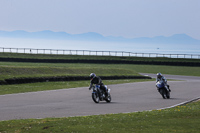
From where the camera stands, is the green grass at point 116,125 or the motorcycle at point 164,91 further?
the motorcycle at point 164,91

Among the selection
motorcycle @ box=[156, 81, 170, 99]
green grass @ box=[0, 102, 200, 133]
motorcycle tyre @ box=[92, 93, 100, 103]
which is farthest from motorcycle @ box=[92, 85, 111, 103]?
green grass @ box=[0, 102, 200, 133]

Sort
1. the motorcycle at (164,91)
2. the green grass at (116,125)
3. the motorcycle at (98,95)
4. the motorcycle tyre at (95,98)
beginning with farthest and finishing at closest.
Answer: the motorcycle at (164,91) → the motorcycle at (98,95) → the motorcycle tyre at (95,98) → the green grass at (116,125)

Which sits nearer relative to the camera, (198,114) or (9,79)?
(198,114)

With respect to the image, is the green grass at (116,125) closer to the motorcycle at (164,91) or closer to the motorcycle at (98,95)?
the motorcycle at (98,95)

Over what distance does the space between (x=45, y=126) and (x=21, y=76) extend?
21879 mm

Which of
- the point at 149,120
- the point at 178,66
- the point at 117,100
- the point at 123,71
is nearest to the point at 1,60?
the point at 123,71

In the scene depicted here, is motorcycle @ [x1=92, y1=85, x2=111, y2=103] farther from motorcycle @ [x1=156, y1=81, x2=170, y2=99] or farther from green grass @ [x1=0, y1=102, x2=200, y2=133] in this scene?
green grass @ [x1=0, y1=102, x2=200, y2=133]

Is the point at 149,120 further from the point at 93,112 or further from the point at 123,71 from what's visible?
the point at 123,71

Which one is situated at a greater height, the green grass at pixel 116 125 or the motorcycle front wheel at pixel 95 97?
the motorcycle front wheel at pixel 95 97

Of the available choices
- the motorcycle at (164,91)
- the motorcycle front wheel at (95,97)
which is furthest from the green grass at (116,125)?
the motorcycle at (164,91)

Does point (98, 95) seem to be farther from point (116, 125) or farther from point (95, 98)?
point (116, 125)

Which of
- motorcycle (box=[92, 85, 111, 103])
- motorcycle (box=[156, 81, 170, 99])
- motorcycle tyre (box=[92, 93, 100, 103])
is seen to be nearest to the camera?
motorcycle tyre (box=[92, 93, 100, 103])

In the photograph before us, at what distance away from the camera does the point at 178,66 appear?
236 ft

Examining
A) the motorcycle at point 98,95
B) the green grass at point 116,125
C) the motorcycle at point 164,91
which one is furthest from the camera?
the motorcycle at point 164,91
